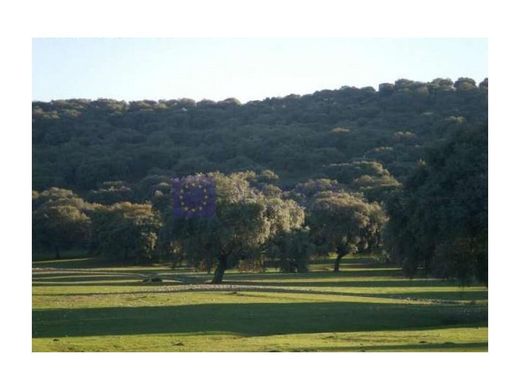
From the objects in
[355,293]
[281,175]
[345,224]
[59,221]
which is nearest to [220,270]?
[355,293]

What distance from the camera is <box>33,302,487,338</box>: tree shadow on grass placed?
31692 millimetres

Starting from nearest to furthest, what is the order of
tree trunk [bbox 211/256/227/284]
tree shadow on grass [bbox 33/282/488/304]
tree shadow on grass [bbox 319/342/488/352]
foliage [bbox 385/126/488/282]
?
tree shadow on grass [bbox 319/342/488/352]
foliage [bbox 385/126/488/282]
tree shadow on grass [bbox 33/282/488/304]
tree trunk [bbox 211/256/227/284]

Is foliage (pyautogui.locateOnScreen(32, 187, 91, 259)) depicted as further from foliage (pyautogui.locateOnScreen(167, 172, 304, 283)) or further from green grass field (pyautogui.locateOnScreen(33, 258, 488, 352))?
foliage (pyautogui.locateOnScreen(167, 172, 304, 283))

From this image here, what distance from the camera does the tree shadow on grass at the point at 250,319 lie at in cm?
3169

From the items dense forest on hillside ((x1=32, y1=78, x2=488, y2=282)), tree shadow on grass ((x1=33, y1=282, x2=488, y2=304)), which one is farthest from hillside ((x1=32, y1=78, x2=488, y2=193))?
tree shadow on grass ((x1=33, y1=282, x2=488, y2=304))

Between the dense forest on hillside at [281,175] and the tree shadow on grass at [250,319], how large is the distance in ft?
8.77

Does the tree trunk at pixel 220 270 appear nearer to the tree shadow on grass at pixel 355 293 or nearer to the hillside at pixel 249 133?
the tree shadow on grass at pixel 355 293

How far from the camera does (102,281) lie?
2383 inches

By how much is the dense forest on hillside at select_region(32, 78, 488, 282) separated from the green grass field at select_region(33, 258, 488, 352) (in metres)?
3.54

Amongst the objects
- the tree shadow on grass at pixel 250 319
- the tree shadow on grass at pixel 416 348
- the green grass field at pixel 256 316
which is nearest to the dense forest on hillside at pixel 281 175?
the tree shadow on grass at pixel 250 319
